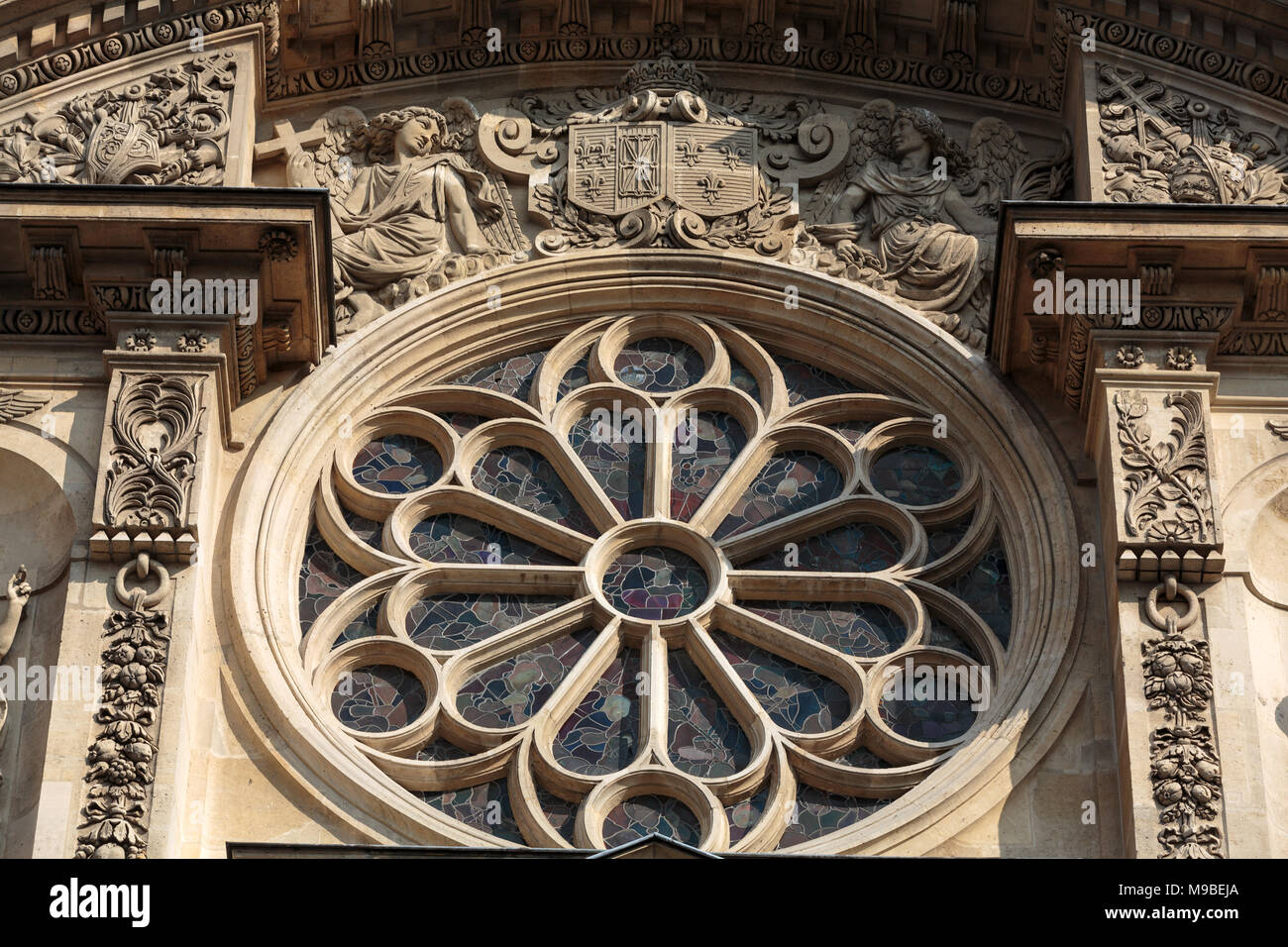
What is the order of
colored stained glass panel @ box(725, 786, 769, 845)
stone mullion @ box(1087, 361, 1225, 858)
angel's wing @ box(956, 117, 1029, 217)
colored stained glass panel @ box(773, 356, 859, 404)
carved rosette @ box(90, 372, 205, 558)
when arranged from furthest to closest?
angel's wing @ box(956, 117, 1029, 217) → colored stained glass panel @ box(773, 356, 859, 404) → carved rosette @ box(90, 372, 205, 558) → colored stained glass panel @ box(725, 786, 769, 845) → stone mullion @ box(1087, 361, 1225, 858)

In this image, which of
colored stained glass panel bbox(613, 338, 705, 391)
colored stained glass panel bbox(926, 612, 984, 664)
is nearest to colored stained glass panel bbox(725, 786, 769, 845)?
colored stained glass panel bbox(926, 612, 984, 664)

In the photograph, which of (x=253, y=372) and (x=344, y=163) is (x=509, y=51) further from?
(x=253, y=372)

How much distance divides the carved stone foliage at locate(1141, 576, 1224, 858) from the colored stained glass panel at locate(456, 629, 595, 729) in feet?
11.0

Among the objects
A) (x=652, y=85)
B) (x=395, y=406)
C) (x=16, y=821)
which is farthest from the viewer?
(x=652, y=85)

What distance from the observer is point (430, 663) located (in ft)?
59.1

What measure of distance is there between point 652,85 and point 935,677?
15.7 ft

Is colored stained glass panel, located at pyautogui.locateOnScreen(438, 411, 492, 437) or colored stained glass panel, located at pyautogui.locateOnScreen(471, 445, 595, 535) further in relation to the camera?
colored stained glass panel, located at pyautogui.locateOnScreen(438, 411, 492, 437)

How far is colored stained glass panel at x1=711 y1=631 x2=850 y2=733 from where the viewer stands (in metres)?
18.0

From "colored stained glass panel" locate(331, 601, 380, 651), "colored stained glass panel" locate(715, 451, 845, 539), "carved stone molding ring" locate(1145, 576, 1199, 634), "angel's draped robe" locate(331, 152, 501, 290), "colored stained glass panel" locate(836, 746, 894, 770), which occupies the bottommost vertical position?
"colored stained glass panel" locate(836, 746, 894, 770)

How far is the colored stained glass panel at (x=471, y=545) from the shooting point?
18703mm

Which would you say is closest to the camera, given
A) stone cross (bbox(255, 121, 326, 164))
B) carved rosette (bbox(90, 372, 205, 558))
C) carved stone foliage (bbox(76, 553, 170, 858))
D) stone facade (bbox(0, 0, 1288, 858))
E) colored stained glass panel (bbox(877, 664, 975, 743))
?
carved stone foliage (bbox(76, 553, 170, 858))

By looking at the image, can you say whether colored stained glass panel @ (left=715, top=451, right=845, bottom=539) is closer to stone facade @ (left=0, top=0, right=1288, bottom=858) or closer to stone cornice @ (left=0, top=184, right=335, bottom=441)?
stone facade @ (left=0, top=0, right=1288, bottom=858)

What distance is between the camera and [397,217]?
19.9 metres

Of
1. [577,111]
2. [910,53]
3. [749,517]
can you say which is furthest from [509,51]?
[749,517]
